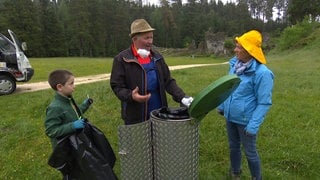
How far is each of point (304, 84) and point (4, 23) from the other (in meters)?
48.4

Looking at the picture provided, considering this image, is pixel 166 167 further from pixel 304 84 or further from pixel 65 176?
pixel 304 84

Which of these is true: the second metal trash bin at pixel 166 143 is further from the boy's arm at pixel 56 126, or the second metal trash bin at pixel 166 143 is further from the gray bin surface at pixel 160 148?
the boy's arm at pixel 56 126

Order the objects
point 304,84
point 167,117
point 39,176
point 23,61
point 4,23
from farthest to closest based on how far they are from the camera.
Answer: point 4,23 < point 23,61 < point 304,84 < point 39,176 < point 167,117

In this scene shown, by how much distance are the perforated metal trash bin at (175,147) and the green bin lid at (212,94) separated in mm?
146

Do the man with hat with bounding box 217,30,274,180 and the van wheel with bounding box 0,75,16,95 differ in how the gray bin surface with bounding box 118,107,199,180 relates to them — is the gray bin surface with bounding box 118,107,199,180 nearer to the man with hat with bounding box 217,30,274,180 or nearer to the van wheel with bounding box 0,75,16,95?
the man with hat with bounding box 217,30,274,180

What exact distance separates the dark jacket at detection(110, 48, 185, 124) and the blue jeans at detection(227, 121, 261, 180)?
28.7 inches

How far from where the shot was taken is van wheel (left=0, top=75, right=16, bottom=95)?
12172 mm

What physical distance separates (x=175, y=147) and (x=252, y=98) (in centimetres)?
100

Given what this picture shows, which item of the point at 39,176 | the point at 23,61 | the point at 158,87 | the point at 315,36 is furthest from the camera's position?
the point at 315,36

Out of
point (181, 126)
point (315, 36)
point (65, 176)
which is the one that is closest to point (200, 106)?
point (181, 126)

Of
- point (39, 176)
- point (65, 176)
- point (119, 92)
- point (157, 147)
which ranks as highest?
point (119, 92)

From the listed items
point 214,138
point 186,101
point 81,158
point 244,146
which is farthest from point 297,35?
point 81,158

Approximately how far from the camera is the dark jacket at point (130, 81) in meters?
4.02

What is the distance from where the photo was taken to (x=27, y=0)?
55500mm
